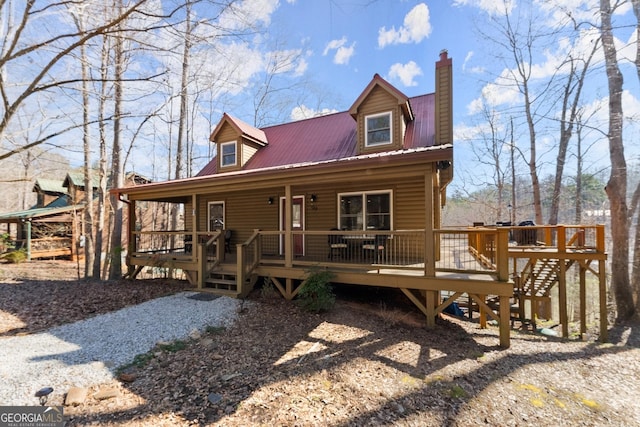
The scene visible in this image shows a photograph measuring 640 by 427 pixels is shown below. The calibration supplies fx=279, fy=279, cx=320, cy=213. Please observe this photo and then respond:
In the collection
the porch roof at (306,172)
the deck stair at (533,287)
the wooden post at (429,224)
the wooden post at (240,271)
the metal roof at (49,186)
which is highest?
the metal roof at (49,186)

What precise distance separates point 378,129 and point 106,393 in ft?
28.7

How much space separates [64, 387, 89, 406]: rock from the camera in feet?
10.6

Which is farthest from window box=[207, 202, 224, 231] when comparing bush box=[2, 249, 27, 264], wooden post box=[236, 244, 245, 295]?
bush box=[2, 249, 27, 264]

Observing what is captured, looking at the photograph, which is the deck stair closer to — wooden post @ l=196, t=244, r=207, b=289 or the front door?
the front door

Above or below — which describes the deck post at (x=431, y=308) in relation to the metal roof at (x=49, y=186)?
below

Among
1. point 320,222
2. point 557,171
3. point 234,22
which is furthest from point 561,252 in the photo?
point 557,171

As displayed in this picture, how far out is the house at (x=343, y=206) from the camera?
6.02 metres

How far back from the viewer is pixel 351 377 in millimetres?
3975

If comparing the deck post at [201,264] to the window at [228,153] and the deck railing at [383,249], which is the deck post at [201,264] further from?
the window at [228,153]

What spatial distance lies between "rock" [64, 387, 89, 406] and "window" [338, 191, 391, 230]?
7189mm

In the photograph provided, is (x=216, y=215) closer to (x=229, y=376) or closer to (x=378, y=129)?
(x=378, y=129)

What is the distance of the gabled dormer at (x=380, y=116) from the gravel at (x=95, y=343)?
6.28 metres

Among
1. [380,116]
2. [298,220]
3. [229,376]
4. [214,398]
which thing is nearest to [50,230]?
[298,220]

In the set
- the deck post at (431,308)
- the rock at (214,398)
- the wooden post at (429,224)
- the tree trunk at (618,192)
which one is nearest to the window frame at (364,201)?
the wooden post at (429,224)
